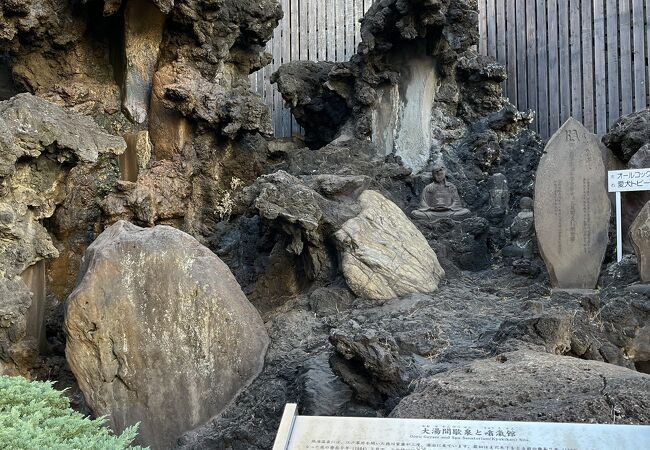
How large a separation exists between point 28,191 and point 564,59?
840 cm

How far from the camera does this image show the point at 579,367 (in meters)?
4.73

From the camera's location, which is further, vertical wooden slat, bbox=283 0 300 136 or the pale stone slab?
vertical wooden slat, bbox=283 0 300 136

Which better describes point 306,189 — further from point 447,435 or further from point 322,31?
point 322,31

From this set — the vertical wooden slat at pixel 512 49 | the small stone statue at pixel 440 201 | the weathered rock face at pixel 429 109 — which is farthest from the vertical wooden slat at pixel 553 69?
the small stone statue at pixel 440 201

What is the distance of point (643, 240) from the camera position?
681cm

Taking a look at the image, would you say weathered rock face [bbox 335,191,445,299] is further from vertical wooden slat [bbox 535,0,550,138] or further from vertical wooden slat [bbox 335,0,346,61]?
vertical wooden slat [bbox 335,0,346,61]

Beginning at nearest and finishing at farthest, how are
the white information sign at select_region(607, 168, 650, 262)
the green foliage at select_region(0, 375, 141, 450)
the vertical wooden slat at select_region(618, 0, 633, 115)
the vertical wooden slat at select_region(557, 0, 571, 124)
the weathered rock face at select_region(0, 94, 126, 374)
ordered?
the green foliage at select_region(0, 375, 141, 450) → the weathered rock face at select_region(0, 94, 126, 374) → the white information sign at select_region(607, 168, 650, 262) → the vertical wooden slat at select_region(618, 0, 633, 115) → the vertical wooden slat at select_region(557, 0, 571, 124)

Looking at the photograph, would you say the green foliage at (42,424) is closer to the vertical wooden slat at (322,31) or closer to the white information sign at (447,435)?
the white information sign at (447,435)

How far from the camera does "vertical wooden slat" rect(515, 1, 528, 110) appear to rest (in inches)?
481

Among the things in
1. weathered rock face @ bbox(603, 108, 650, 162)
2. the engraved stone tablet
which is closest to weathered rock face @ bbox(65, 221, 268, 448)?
the engraved stone tablet

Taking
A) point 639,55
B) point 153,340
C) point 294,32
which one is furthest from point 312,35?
point 153,340

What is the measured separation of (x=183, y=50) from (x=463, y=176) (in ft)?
14.5

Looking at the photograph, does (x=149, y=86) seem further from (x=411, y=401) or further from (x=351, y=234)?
(x=411, y=401)

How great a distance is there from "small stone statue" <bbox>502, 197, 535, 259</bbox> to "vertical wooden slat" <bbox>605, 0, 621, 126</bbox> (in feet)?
12.0
